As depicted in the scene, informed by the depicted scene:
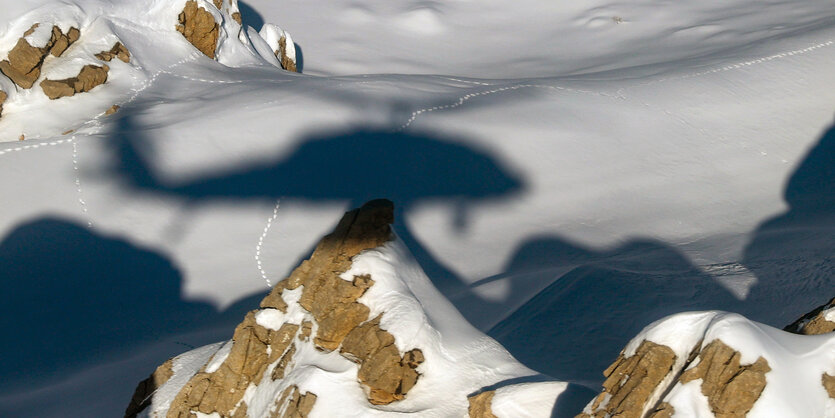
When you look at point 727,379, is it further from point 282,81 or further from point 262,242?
point 282,81

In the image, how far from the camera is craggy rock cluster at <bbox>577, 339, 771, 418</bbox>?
1.69m

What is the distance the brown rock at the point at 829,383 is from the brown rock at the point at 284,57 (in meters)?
5.17

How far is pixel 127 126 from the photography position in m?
3.94

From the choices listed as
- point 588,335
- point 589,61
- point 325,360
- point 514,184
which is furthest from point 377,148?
point 589,61

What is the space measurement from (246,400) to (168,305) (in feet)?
4.14

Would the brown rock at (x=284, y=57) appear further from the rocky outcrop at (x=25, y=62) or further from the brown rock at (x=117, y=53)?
the rocky outcrop at (x=25, y=62)

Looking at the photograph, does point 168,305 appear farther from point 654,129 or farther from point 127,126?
point 654,129

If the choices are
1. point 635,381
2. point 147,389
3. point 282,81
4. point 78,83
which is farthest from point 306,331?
point 78,83

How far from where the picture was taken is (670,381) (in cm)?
183

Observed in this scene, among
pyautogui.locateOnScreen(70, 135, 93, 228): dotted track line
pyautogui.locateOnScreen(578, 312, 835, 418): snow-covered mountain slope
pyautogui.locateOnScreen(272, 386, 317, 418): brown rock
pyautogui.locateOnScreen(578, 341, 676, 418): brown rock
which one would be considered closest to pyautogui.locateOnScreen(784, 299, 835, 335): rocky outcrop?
pyautogui.locateOnScreen(578, 312, 835, 418): snow-covered mountain slope

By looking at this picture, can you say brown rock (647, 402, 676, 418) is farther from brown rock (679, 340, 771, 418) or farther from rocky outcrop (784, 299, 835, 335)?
rocky outcrop (784, 299, 835, 335)

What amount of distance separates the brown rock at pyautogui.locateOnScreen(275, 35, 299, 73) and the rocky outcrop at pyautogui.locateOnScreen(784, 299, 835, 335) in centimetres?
490

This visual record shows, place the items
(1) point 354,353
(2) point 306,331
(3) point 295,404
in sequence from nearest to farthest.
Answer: (3) point 295,404 < (1) point 354,353 < (2) point 306,331

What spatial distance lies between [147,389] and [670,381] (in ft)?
5.91
